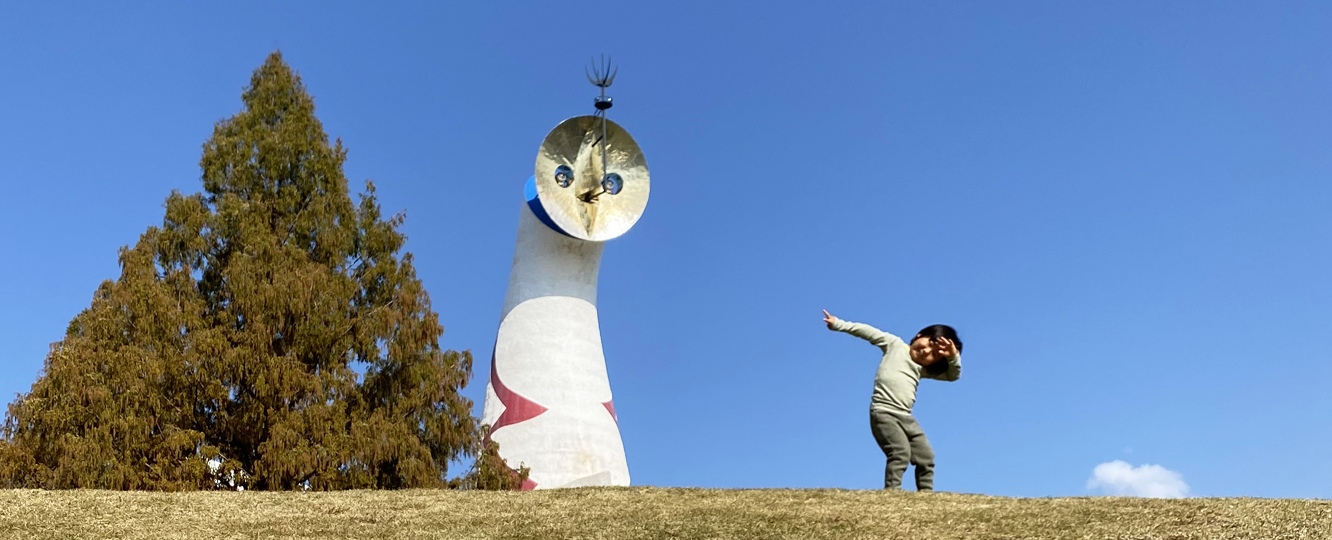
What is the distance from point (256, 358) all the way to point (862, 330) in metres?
10.5

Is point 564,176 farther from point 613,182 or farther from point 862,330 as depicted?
point 862,330

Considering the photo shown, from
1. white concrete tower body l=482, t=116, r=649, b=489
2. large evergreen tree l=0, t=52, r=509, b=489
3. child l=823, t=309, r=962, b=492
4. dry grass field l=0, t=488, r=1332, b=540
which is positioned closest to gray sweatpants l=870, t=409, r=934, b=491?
child l=823, t=309, r=962, b=492

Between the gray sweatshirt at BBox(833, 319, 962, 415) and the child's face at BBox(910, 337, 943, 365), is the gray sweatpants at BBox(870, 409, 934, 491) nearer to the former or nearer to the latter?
the gray sweatshirt at BBox(833, 319, 962, 415)

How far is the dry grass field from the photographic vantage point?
9.16m

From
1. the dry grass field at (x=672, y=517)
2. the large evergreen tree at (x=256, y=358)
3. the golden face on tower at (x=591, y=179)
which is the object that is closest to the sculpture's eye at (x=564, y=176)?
the golden face on tower at (x=591, y=179)

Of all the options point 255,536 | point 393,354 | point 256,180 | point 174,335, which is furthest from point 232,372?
point 255,536

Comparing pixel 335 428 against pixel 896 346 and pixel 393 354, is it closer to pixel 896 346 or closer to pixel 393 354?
pixel 393 354

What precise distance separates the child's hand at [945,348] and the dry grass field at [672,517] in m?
1.21

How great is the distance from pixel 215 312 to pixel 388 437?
11.1ft

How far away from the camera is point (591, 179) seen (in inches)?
904

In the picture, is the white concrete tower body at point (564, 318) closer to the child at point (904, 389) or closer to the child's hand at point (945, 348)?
the child at point (904, 389)

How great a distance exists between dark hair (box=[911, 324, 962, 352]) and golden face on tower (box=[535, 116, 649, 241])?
473 inches

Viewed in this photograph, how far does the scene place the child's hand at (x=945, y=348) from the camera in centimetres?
1121

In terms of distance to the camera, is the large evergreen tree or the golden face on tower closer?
the large evergreen tree
